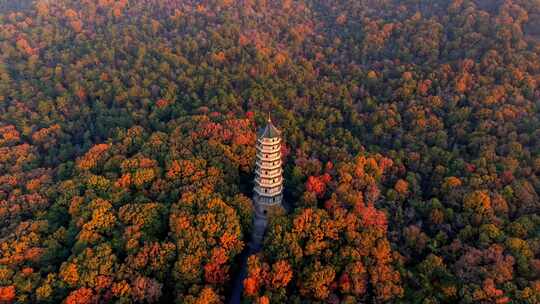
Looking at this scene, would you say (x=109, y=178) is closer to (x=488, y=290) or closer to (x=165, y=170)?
(x=165, y=170)

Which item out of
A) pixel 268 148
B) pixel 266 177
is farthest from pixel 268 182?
pixel 268 148

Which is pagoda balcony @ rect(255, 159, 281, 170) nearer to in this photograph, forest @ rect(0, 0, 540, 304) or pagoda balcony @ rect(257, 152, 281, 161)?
pagoda balcony @ rect(257, 152, 281, 161)

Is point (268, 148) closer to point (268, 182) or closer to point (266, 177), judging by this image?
point (266, 177)

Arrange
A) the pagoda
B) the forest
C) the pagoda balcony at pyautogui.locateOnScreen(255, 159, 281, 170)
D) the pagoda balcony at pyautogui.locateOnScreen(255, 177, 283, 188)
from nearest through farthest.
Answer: the forest → the pagoda → the pagoda balcony at pyautogui.locateOnScreen(255, 159, 281, 170) → the pagoda balcony at pyautogui.locateOnScreen(255, 177, 283, 188)

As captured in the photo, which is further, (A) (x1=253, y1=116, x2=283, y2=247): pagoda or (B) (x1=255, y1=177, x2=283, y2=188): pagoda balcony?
(B) (x1=255, y1=177, x2=283, y2=188): pagoda balcony

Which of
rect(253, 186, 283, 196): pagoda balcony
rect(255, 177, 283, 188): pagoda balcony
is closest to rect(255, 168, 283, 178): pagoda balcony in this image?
rect(255, 177, 283, 188): pagoda balcony

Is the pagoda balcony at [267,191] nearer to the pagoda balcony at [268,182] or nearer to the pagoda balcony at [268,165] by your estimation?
the pagoda balcony at [268,182]

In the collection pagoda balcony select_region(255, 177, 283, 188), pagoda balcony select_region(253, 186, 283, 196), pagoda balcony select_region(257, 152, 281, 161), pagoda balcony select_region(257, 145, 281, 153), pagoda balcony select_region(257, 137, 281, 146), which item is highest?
pagoda balcony select_region(257, 137, 281, 146)
